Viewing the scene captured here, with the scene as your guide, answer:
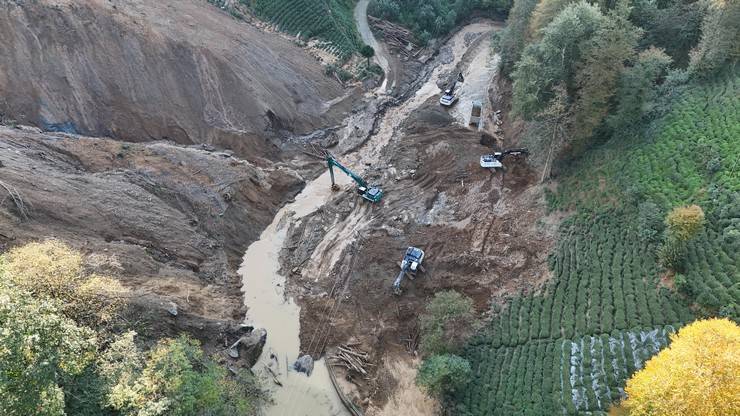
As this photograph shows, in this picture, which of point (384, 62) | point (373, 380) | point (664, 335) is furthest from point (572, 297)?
point (384, 62)

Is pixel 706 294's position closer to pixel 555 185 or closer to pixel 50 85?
pixel 555 185

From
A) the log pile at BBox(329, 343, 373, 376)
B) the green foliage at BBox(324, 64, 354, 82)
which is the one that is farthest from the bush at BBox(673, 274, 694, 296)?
the green foliage at BBox(324, 64, 354, 82)

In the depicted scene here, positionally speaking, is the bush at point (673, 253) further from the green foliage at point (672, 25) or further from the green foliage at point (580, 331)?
the green foliage at point (672, 25)

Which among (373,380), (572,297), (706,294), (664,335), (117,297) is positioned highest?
(706,294)

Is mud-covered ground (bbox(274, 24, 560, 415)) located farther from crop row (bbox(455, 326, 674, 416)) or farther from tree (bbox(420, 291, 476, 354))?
crop row (bbox(455, 326, 674, 416))

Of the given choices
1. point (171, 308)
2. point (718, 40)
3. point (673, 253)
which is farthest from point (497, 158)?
point (171, 308)

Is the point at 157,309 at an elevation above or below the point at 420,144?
below
